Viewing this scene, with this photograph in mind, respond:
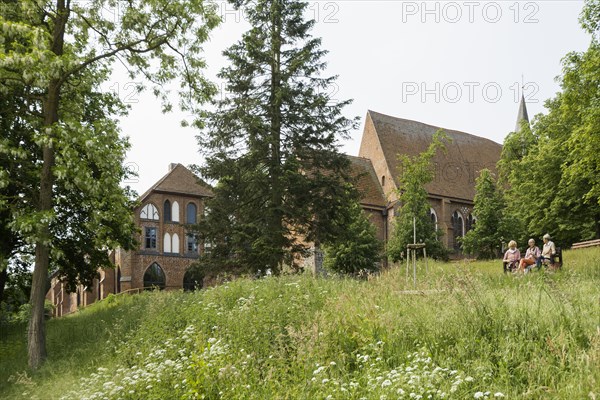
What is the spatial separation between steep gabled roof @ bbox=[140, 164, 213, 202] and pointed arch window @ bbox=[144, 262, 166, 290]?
4970 mm

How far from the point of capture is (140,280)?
45.3 m

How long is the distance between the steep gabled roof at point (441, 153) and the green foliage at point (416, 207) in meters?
8.84

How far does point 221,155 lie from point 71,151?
1033 centimetres

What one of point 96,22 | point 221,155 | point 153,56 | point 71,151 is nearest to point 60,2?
point 96,22

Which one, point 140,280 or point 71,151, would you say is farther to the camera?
point 140,280

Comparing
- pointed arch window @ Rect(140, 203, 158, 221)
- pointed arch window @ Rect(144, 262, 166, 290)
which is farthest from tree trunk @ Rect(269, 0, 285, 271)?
pointed arch window @ Rect(144, 262, 166, 290)

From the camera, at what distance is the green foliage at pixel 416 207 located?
31172 millimetres

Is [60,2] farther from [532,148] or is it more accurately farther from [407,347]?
[532,148]

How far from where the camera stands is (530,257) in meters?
16.9

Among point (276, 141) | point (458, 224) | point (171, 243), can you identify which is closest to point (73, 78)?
point (276, 141)

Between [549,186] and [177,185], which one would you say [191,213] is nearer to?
[177,185]

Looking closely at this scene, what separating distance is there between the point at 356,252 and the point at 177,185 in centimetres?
1915

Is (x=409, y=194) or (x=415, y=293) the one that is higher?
(x=409, y=194)

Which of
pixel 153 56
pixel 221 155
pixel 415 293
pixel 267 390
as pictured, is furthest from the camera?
pixel 221 155
